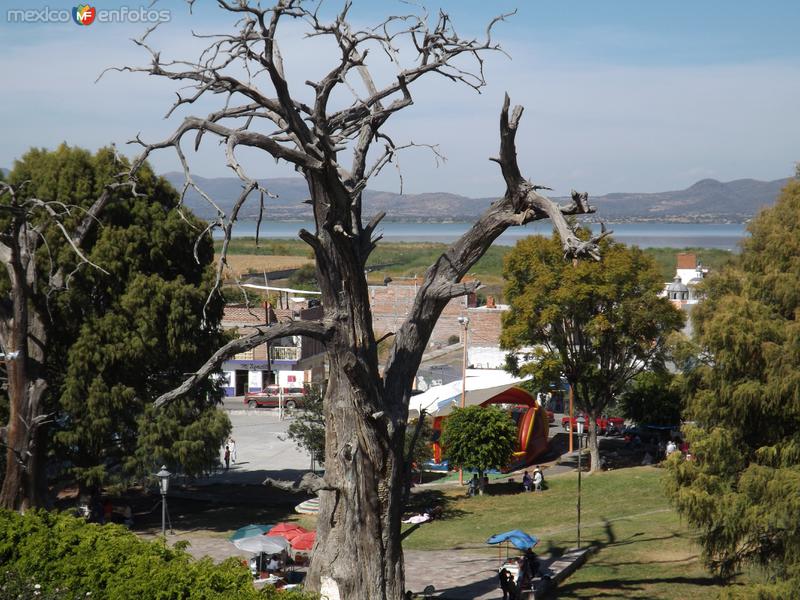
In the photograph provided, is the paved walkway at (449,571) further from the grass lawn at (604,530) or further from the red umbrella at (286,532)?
the red umbrella at (286,532)

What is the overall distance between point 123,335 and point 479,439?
10784mm

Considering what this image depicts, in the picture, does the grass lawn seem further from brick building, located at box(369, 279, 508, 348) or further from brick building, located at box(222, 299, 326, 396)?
brick building, located at box(369, 279, 508, 348)

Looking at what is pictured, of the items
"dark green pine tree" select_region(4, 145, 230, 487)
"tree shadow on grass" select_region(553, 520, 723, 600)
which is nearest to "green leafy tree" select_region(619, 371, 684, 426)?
"tree shadow on grass" select_region(553, 520, 723, 600)

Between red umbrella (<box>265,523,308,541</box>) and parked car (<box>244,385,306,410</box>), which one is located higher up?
red umbrella (<box>265,523,308,541</box>)

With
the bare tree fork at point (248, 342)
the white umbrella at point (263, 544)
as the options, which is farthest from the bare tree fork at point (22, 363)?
the bare tree fork at point (248, 342)

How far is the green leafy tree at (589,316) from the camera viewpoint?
30.1 meters

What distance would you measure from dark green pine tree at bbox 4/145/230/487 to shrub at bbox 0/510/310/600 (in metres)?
10.9

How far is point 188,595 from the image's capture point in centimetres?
1056

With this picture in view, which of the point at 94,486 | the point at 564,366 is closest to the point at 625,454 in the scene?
the point at 564,366

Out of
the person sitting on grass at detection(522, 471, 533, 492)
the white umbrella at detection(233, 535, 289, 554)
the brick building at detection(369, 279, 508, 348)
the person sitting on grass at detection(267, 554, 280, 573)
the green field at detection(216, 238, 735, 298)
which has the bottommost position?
the person sitting on grass at detection(522, 471, 533, 492)

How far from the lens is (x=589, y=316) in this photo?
100 feet

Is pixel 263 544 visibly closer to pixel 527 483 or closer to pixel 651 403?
pixel 527 483

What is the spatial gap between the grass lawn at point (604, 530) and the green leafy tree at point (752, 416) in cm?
143

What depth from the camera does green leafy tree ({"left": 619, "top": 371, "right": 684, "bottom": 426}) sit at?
109 feet
